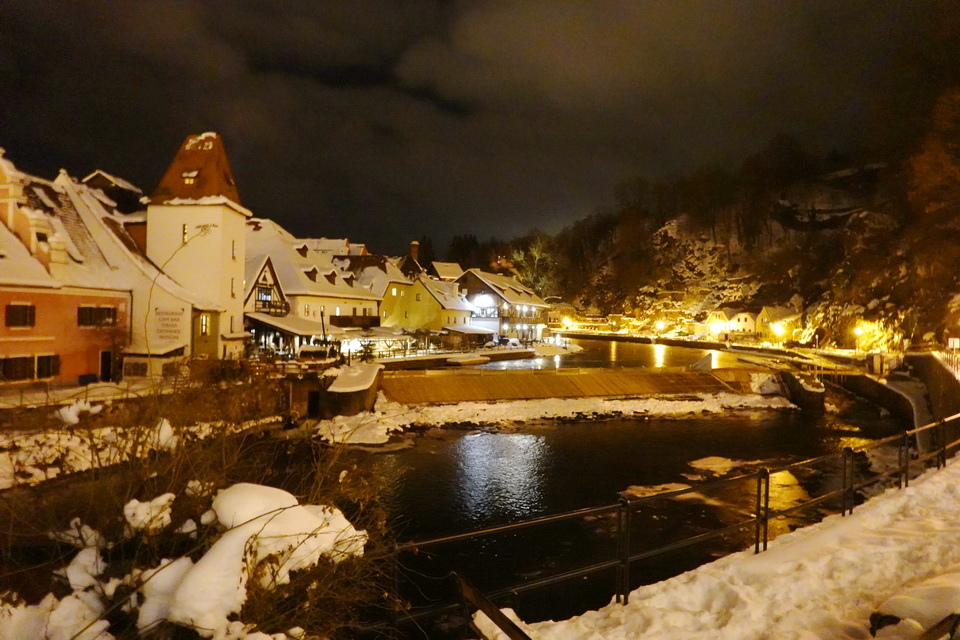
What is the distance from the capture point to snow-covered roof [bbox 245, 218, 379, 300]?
40.2 metres

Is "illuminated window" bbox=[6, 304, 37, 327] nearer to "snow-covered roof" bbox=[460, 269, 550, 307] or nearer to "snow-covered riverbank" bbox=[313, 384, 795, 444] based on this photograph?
"snow-covered riverbank" bbox=[313, 384, 795, 444]

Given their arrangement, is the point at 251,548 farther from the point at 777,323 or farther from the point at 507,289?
the point at 777,323

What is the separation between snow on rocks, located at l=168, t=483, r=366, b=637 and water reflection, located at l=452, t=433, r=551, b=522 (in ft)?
37.7

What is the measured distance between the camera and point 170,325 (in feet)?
85.4

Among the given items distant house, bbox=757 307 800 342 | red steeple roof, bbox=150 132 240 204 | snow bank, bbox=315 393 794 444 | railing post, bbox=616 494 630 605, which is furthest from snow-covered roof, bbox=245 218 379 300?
distant house, bbox=757 307 800 342

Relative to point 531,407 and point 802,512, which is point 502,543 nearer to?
point 802,512

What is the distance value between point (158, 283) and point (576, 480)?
72.2 feet

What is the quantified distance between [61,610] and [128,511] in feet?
1.80

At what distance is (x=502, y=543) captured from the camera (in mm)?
12641

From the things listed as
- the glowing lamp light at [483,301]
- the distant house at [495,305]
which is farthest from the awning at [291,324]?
the glowing lamp light at [483,301]

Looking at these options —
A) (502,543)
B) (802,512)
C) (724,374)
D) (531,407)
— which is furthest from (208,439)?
(724,374)

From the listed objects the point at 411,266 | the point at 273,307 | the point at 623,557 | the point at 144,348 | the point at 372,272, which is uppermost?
the point at 411,266

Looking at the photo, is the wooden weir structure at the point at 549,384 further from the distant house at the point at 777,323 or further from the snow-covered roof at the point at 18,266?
the distant house at the point at 777,323

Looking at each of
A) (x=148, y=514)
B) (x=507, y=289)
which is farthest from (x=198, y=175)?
(x=507, y=289)
